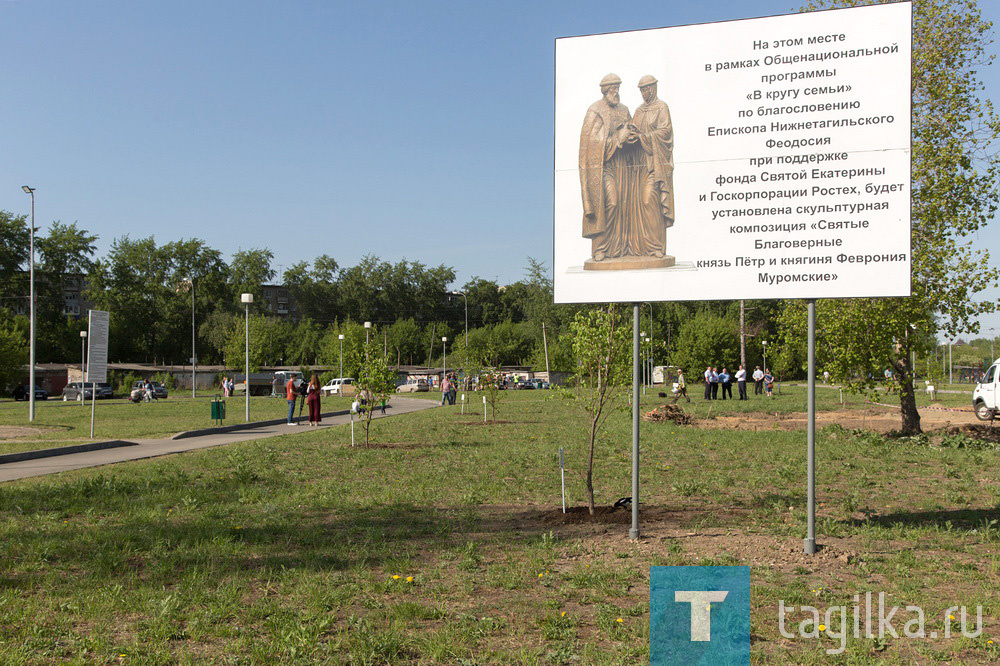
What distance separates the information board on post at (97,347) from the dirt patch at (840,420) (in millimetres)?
16544

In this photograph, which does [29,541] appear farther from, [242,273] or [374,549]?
[242,273]

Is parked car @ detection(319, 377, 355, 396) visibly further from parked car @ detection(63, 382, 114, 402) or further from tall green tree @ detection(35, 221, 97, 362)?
tall green tree @ detection(35, 221, 97, 362)

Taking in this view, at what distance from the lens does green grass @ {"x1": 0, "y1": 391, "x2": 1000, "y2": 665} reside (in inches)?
186

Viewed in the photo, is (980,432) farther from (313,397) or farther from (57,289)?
(57,289)

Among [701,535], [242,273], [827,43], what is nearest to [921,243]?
[827,43]

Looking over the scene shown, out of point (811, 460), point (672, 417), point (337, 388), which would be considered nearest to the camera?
point (811, 460)

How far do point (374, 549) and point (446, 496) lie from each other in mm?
3119

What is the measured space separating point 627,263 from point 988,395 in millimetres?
22344

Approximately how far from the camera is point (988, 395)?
24812mm

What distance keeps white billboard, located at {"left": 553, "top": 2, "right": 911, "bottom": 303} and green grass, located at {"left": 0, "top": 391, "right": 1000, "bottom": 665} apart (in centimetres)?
252

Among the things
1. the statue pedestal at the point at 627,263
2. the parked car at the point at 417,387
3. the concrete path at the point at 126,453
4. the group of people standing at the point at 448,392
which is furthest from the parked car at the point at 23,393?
the statue pedestal at the point at 627,263

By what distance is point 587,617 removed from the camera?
17.2ft

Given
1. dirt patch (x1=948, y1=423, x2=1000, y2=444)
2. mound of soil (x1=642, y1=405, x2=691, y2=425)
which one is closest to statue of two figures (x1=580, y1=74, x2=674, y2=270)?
dirt patch (x1=948, y1=423, x2=1000, y2=444)

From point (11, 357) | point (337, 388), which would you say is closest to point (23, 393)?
point (11, 357)
